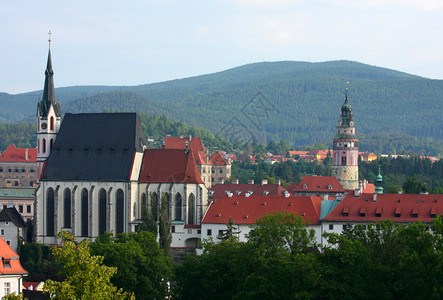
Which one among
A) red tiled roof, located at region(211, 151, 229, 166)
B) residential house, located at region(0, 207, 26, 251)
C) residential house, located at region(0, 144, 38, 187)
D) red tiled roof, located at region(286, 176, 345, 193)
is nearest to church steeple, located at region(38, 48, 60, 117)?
residential house, located at region(0, 207, 26, 251)

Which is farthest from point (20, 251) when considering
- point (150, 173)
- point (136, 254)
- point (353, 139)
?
point (353, 139)

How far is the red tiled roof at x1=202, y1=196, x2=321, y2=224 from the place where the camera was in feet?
306

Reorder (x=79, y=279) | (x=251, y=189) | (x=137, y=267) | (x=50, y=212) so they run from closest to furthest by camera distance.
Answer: (x=79, y=279) < (x=137, y=267) < (x=50, y=212) < (x=251, y=189)

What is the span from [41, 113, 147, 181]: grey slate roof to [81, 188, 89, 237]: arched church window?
1.90 meters

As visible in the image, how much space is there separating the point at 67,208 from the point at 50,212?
6.28ft

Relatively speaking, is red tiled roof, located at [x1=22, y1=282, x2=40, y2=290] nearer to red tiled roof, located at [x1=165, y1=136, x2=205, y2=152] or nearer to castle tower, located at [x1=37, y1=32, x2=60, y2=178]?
castle tower, located at [x1=37, y1=32, x2=60, y2=178]

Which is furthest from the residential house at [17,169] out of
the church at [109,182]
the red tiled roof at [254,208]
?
the red tiled roof at [254,208]

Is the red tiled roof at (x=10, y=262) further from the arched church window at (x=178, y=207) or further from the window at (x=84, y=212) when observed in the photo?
the window at (x=84, y=212)

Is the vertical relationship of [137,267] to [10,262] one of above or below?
below

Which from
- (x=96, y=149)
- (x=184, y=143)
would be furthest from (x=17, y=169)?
(x=96, y=149)

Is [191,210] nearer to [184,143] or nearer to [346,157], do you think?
[346,157]

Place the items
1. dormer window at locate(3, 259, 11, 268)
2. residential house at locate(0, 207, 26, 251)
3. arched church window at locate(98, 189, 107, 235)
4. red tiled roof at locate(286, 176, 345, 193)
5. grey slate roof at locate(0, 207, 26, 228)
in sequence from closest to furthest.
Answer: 1. dormer window at locate(3, 259, 11, 268)
2. residential house at locate(0, 207, 26, 251)
3. grey slate roof at locate(0, 207, 26, 228)
4. arched church window at locate(98, 189, 107, 235)
5. red tiled roof at locate(286, 176, 345, 193)

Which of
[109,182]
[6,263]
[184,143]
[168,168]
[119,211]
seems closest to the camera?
[6,263]

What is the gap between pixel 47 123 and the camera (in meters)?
107
